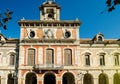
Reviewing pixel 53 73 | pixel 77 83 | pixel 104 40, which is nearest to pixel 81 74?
pixel 77 83

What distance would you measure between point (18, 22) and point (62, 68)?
9.77 m

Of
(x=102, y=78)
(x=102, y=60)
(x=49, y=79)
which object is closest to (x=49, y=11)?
(x=49, y=79)

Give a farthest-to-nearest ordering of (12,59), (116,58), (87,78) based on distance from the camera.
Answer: (87,78) → (116,58) → (12,59)

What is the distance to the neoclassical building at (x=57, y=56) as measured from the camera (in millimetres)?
35469

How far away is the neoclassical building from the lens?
116 ft

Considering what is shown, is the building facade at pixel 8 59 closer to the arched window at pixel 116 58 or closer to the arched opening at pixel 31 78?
the arched opening at pixel 31 78

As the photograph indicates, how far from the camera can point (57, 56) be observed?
36188 millimetres

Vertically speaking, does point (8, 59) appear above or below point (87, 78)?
above

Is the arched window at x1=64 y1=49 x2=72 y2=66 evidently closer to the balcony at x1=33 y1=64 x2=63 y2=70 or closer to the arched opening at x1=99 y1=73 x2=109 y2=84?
the balcony at x1=33 y1=64 x2=63 y2=70

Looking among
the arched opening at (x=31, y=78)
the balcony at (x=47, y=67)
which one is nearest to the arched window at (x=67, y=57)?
the balcony at (x=47, y=67)

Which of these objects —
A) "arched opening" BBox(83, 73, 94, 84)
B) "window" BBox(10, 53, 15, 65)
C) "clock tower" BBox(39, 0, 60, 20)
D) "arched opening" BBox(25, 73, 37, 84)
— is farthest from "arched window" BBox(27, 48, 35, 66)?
"arched opening" BBox(83, 73, 94, 84)

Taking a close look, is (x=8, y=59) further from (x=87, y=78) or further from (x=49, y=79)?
(x=87, y=78)

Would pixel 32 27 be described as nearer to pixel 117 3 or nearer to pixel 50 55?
pixel 50 55

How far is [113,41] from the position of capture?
38.8 m
